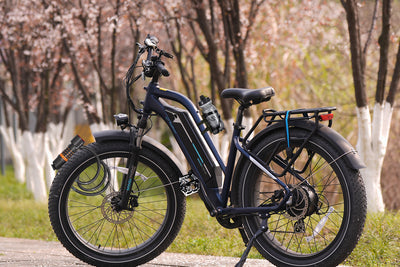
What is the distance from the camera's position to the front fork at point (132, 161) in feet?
14.2

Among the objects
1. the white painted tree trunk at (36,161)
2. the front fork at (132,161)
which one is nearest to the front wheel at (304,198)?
the front fork at (132,161)

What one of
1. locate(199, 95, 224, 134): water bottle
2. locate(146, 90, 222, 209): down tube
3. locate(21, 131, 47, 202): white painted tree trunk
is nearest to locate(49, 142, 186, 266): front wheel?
locate(146, 90, 222, 209): down tube

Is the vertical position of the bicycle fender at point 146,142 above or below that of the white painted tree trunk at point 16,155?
above

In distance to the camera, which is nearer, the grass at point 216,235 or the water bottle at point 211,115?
the water bottle at point 211,115

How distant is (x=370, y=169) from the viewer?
23.6ft

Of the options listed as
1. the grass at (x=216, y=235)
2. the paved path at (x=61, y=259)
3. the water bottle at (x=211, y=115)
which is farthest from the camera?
the grass at (x=216, y=235)

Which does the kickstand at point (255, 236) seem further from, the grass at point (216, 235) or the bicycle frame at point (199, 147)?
the grass at point (216, 235)

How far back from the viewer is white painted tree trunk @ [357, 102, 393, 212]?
7.17m

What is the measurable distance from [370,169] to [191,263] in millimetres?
3254

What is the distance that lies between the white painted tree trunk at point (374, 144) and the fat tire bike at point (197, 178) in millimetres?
2812

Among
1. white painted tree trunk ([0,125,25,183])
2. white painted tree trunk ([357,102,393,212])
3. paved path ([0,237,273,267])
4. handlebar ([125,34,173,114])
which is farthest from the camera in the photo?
white painted tree trunk ([0,125,25,183])

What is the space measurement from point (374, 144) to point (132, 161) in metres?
3.88

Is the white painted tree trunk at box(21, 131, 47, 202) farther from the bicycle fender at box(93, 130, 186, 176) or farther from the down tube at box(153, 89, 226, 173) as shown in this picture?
the down tube at box(153, 89, 226, 173)

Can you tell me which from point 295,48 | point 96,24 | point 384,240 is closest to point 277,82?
point 295,48
